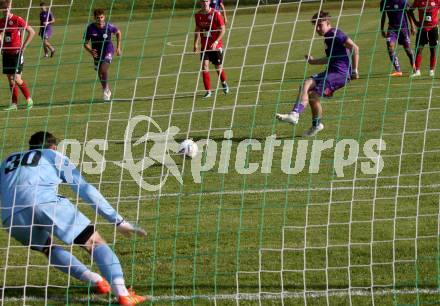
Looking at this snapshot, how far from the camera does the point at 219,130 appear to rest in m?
12.9

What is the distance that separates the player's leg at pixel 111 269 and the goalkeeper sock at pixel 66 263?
0.18 meters

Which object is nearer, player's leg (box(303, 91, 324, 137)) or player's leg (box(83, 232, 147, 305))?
player's leg (box(83, 232, 147, 305))

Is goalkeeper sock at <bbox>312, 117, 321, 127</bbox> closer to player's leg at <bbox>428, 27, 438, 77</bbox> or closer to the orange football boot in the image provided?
Answer: player's leg at <bbox>428, 27, 438, 77</bbox>

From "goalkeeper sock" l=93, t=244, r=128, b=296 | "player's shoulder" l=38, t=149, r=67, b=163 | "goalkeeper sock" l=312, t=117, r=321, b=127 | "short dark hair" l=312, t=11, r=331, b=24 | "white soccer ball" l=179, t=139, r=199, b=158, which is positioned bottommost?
"goalkeeper sock" l=312, t=117, r=321, b=127

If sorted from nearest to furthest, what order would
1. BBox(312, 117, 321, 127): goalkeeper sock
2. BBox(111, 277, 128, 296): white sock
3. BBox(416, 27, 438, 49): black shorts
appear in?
BBox(111, 277, 128, 296): white sock, BBox(312, 117, 321, 127): goalkeeper sock, BBox(416, 27, 438, 49): black shorts

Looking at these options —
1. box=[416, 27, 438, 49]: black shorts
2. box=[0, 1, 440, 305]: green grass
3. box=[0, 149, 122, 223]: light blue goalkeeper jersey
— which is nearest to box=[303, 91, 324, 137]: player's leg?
box=[0, 1, 440, 305]: green grass

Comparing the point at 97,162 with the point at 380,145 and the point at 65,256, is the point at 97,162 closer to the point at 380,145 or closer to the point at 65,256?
the point at 380,145

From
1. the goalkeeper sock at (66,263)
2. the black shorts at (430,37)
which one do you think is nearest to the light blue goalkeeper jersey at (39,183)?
the goalkeeper sock at (66,263)

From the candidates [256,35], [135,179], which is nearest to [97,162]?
[135,179]

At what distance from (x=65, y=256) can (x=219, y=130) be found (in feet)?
21.0

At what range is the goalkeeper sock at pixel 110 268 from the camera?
6.39 m

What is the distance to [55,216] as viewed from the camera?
6.51 meters

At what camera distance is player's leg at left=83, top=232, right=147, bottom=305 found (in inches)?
251

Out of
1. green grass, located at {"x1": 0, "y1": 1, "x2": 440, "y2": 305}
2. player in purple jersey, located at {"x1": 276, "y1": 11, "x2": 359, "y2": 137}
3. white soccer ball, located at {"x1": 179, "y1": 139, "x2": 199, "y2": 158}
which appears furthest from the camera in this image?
player in purple jersey, located at {"x1": 276, "y1": 11, "x2": 359, "y2": 137}
